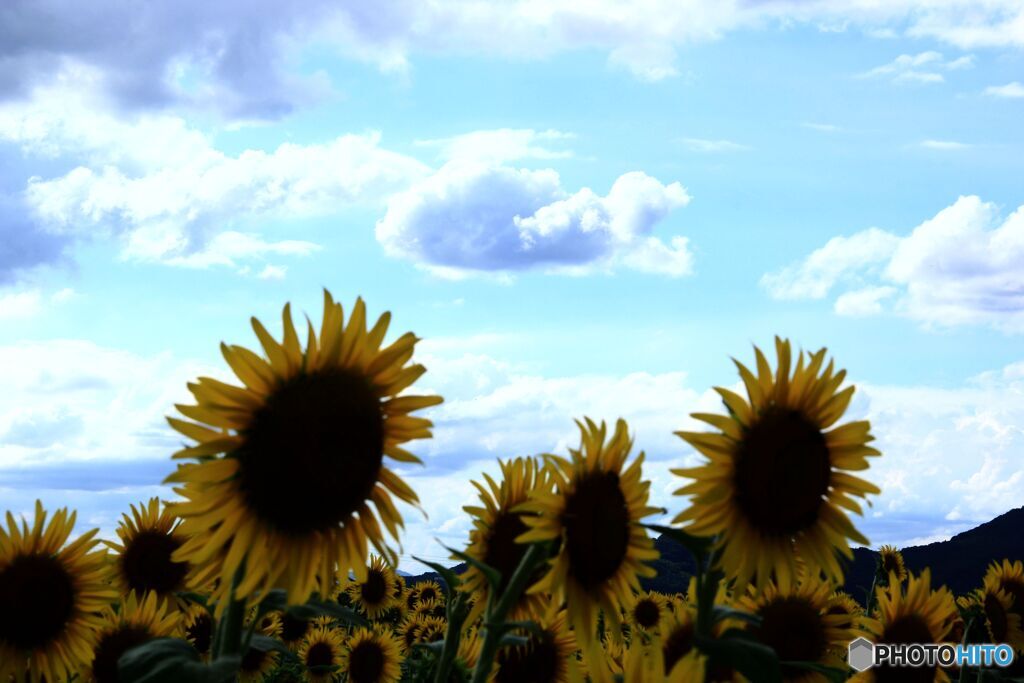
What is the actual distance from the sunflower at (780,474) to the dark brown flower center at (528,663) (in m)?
1.86

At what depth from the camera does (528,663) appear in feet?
20.9

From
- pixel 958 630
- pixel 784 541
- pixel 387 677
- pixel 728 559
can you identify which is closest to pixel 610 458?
pixel 728 559

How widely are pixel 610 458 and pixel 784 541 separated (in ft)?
3.54

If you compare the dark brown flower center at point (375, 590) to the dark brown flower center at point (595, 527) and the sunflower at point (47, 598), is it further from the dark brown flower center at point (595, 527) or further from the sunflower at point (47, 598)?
the dark brown flower center at point (595, 527)

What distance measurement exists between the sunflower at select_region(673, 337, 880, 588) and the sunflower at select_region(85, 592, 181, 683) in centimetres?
379

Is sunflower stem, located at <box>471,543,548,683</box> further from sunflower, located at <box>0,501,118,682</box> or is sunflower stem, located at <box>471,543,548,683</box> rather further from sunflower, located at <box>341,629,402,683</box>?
sunflower, located at <box>341,629,402,683</box>

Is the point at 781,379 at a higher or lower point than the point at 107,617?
higher

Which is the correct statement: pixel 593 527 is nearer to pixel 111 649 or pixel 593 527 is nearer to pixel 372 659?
pixel 111 649

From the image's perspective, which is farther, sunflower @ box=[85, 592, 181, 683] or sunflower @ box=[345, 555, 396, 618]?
sunflower @ box=[345, 555, 396, 618]

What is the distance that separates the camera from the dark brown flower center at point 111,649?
6.40m

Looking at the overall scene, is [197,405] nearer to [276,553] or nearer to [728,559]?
[276,553]

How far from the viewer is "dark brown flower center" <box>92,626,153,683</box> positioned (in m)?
6.40

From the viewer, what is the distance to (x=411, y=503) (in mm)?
4207

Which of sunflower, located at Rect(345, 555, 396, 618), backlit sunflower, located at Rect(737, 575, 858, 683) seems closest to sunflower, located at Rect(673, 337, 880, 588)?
backlit sunflower, located at Rect(737, 575, 858, 683)
